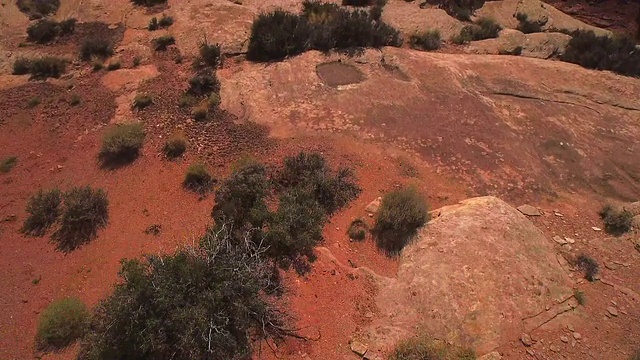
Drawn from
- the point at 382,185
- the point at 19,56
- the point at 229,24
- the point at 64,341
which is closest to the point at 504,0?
the point at 229,24

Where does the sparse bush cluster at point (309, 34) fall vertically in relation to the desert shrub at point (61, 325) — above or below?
above

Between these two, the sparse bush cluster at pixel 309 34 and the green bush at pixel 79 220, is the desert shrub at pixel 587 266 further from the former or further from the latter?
the green bush at pixel 79 220

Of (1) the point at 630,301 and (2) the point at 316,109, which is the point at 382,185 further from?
(1) the point at 630,301

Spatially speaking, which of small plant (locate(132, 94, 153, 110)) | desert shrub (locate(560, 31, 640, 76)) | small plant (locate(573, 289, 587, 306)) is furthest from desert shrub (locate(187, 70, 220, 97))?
desert shrub (locate(560, 31, 640, 76))

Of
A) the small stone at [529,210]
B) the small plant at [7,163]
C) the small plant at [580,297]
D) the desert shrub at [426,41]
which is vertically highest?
the desert shrub at [426,41]

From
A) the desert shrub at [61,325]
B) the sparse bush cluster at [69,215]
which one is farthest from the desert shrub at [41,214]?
the desert shrub at [61,325]

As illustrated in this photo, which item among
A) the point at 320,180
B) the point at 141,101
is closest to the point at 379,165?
the point at 320,180

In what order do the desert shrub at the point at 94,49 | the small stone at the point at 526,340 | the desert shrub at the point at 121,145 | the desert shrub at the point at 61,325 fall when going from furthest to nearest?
the desert shrub at the point at 94,49, the desert shrub at the point at 121,145, the small stone at the point at 526,340, the desert shrub at the point at 61,325
